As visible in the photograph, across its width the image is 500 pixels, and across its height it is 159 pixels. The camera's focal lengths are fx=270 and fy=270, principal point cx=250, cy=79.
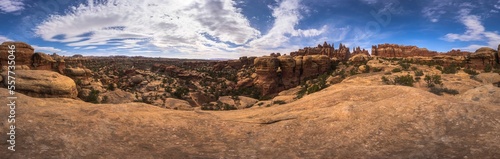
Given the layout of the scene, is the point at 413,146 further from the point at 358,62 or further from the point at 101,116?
the point at 358,62

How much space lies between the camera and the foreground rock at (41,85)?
16.9m

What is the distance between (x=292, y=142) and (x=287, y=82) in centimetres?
4790

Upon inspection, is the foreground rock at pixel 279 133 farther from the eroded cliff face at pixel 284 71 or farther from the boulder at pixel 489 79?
the eroded cliff face at pixel 284 71

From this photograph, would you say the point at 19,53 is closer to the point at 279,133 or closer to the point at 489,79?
the point at 279,133

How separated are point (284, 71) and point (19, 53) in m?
43.3

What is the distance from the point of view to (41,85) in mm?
17281

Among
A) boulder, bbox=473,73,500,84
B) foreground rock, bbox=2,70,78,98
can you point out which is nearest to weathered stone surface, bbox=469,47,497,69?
boulder, bbox=473,73,500,84

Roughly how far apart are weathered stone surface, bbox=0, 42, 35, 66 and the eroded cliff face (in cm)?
3756

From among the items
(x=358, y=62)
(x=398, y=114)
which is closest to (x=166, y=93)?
(x=358, y=62)

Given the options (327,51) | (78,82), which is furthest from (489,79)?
(327,51)

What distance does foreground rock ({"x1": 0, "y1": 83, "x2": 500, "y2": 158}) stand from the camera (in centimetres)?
791

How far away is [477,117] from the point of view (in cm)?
925

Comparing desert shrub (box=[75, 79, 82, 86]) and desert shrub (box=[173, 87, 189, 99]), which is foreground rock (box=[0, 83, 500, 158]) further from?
desert shrub (box=[173, 87, 189, 99])

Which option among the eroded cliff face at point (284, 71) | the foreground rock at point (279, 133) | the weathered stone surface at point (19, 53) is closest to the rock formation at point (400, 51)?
the eroded cliff face at point (284, 71)
